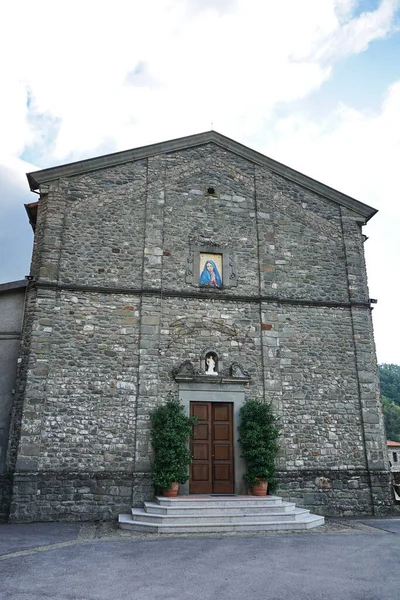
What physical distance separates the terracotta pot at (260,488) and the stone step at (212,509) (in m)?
0.75

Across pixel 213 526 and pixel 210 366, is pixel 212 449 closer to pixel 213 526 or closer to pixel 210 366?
pixel 210 366

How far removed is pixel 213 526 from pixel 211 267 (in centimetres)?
624

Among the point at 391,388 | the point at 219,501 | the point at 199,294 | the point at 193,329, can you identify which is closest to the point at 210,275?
the point at 199,294

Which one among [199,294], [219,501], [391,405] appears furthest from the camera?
[391,405]

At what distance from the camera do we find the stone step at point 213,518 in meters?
8.70

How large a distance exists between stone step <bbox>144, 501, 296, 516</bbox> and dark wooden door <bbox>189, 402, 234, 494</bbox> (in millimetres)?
1189

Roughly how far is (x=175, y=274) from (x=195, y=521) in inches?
229

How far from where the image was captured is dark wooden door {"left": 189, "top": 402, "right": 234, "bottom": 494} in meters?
10.5

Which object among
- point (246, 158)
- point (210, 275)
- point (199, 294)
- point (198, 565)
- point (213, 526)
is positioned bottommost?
point (198, 565)

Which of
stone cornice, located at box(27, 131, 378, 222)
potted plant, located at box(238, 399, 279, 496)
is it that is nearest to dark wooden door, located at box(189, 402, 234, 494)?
→ potted plant, located at box(238, 399, 279, 496)

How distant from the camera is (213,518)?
8.81m

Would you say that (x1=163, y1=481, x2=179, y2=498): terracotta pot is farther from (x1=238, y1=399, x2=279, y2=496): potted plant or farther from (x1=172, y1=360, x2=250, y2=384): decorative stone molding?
(x1=172, y1=360, x2=250, y2=384): decorative stone molding

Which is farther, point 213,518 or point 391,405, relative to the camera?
point 391,405

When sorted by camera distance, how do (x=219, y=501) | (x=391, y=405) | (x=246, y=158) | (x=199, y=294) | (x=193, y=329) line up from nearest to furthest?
1. (x=219, y=501)
2. (x=193, y=329)
3. (x=199, y=294)
4. (x=246, y=158)
5. (x=391, y=405)
